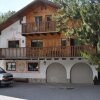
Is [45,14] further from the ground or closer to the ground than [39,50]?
further from the ground

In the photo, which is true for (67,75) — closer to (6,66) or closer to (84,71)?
(84,71)

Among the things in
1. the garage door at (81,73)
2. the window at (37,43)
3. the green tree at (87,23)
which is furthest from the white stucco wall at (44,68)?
the green tree at (87,23)

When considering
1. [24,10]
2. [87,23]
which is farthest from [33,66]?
[87,23]

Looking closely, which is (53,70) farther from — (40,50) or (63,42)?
(63,42)

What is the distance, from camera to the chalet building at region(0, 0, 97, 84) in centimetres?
3294

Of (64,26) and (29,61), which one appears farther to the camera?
(29,61)

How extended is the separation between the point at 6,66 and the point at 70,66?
8140mm

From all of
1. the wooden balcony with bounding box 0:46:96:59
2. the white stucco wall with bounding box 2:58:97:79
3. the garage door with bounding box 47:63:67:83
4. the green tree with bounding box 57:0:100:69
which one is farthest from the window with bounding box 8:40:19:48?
the green tree with bounding box 57:0:100:69

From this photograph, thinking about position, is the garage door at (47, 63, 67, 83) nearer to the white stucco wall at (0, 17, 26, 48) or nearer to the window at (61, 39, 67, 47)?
A: the window at (61, 39, 67, 47)

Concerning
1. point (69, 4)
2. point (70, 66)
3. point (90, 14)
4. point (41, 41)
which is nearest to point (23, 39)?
point (41, 41)

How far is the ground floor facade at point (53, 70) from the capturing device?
33.3m

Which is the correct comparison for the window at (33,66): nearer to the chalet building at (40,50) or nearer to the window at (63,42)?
the chalet building at (40,50)

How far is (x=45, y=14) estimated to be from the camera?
1384 inches

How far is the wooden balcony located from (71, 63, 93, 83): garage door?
7.67 ft
